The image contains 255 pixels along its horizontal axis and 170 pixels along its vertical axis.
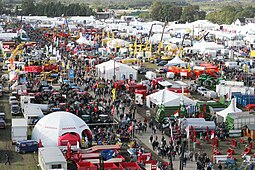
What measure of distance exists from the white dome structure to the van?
1.45 ft

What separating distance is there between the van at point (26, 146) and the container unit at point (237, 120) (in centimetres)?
733

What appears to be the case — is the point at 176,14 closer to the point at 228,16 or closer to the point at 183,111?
the point at 228,16

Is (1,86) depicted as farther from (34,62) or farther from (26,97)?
(34,62)

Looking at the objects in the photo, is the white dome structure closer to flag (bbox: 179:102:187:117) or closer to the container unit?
flag (bbox: 179:102:187:117)

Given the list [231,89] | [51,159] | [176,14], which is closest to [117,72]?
[231,89]

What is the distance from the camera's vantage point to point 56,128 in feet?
54.1

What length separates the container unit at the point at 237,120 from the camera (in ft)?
61.5

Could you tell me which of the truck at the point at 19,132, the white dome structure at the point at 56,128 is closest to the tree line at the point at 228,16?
the white dome structure at the point at 56,128

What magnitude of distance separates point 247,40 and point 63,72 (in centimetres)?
2520

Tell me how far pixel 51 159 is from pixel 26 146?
7.70 feet

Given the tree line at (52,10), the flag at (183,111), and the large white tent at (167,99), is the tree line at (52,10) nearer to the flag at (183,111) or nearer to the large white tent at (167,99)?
the large white tent at (167,99)

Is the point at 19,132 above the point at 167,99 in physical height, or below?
below

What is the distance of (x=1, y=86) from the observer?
84.1ft

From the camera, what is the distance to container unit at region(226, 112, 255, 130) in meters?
18.8
